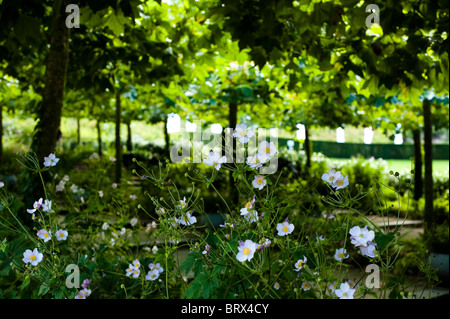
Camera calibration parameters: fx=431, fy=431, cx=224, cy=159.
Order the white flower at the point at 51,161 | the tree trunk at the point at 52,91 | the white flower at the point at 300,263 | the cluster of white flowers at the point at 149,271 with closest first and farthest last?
the white flower at the point at 300,263
the white flower at the point at 51,161
the cluster of white flowers at the point at 149,271
the tree trunk at the point at 52,91

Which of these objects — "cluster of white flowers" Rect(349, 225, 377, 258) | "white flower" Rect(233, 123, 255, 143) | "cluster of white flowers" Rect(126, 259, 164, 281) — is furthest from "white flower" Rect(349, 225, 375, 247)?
Answer: "cluster of white flowers" Rect(126, 259, 164, 281)

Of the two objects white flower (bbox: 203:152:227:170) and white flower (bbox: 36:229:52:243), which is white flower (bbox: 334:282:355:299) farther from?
white flower (bbox: 36:229:52:243)

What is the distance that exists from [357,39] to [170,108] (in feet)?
10.1

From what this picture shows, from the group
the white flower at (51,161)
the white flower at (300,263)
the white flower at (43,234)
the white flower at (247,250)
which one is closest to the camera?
the white flower at (247,250)

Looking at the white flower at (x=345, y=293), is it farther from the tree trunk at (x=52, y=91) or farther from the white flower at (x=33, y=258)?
the tree trunk at (x=52, y=91)

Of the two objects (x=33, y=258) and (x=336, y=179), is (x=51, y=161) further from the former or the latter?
(x=336, y=179)

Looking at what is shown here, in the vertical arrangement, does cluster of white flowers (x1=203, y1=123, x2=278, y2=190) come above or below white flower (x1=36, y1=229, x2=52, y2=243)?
above

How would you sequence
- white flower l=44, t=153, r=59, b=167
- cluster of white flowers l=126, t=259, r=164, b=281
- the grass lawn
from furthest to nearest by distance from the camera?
the grass lawn, cluster of white flowers l=126, t=259, r=164, b=281, white flower l=44, t=153, r=59, b=167

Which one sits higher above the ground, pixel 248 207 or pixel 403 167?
pixel 248 207

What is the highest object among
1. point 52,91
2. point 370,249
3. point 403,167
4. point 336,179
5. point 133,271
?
point 52,91

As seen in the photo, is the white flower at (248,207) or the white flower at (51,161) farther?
the white flower at (51,161)

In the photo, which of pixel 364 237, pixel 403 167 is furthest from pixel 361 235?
pixel 403 167

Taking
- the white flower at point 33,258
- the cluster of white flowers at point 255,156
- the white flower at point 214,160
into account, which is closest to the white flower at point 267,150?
the cluster of white flowers at point 255,156

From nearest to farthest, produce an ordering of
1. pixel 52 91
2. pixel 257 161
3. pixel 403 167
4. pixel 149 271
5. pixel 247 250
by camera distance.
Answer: pixel 247 250
pixel 257 161
pixel 149 271
pixel 52 91
pixel 403 167
